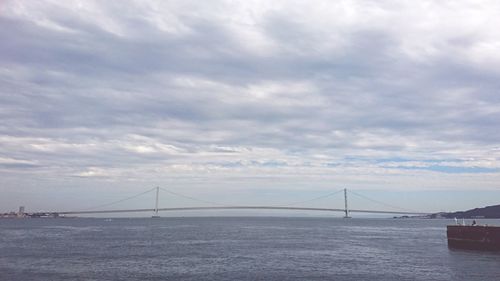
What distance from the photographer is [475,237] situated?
6381 centimetres

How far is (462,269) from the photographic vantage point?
145ft

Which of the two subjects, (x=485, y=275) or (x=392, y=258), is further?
(x=392, y=258)

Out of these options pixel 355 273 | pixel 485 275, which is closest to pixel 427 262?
pixel 485 275

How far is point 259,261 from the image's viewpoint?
49.3 m

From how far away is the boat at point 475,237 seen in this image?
60906mm

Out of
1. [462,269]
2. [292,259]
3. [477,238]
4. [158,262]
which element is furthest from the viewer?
[477,238]

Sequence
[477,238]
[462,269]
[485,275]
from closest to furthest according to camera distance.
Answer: [485,275]
[462,269]
[477,238]

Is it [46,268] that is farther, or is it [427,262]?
[427,262]

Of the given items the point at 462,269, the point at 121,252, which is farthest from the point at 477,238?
the point at 121,252

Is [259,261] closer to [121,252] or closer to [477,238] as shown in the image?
[121,252]

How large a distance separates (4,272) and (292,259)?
2921 cm

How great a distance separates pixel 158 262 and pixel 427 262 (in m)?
29.5

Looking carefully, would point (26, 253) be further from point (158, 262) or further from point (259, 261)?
point (259, 261)

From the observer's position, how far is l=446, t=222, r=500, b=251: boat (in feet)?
200
